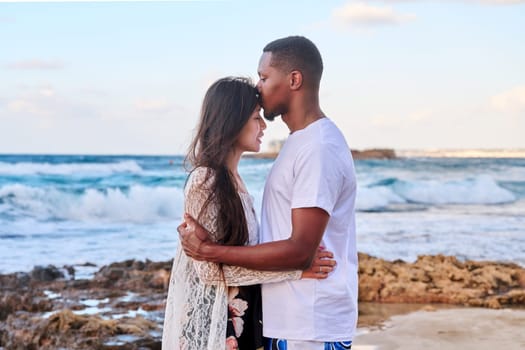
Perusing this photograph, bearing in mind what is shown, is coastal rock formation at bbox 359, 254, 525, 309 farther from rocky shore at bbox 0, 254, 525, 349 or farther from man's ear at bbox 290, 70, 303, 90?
man's ear at bbox 290, 70, 303, 90

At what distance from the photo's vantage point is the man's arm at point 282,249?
81.7 inches

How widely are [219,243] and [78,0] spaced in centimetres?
1175

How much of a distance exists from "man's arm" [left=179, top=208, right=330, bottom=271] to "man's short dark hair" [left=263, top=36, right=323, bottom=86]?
0.41 metres

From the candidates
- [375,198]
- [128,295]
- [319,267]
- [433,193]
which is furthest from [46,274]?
[433,193]

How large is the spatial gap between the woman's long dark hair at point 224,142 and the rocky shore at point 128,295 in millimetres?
3197

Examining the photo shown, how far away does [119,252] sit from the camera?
10297 millimetres

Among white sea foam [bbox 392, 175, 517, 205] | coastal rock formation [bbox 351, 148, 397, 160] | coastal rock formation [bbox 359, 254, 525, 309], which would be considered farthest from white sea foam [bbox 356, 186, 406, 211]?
coastal rock formation [bbox 359, 254, 525, 309]

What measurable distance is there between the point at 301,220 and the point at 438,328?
12.2ft

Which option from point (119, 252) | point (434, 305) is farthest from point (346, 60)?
point (434, 305)

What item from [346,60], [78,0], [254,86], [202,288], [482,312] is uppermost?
[78,0]

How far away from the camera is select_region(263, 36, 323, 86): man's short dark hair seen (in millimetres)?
2203

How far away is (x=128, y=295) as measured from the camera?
6.89 meters

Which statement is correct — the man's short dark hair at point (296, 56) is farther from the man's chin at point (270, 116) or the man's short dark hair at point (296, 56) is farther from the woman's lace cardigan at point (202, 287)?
the woman's lace cardigan at point (202, 287)

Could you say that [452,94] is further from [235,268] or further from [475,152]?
[235,268]
